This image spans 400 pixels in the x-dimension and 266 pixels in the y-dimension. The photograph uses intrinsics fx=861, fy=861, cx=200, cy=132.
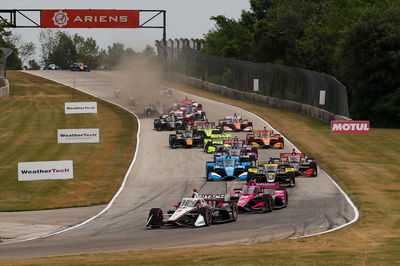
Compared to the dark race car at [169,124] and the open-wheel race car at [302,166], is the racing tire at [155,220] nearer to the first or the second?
the open-wheel race car at [302,166]

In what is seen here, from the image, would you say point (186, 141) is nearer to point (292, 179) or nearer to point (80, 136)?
point (80, 136)

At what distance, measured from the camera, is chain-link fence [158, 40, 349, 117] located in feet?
216

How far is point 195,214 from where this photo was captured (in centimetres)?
2800

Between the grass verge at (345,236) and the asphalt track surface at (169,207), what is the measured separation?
1065mm

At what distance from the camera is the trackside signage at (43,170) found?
1282 inches

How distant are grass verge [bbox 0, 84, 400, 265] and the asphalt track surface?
1065 mm

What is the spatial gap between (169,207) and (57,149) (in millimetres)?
20562

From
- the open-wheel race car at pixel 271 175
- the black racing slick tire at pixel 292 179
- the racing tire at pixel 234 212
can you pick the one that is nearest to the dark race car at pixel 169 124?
the open-wheel race car at pixel 271 175

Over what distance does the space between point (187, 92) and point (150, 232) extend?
210 ft

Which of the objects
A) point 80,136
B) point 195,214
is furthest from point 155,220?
point 80,136

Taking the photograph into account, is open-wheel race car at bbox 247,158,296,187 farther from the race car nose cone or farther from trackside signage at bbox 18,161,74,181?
trackside signage at bbox 18,161,74,181

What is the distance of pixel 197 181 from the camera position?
3894 cm

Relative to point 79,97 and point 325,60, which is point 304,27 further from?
point 79,97

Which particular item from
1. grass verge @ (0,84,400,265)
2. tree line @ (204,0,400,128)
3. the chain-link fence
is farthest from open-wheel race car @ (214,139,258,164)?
tree line @ (204,0,400,128)
